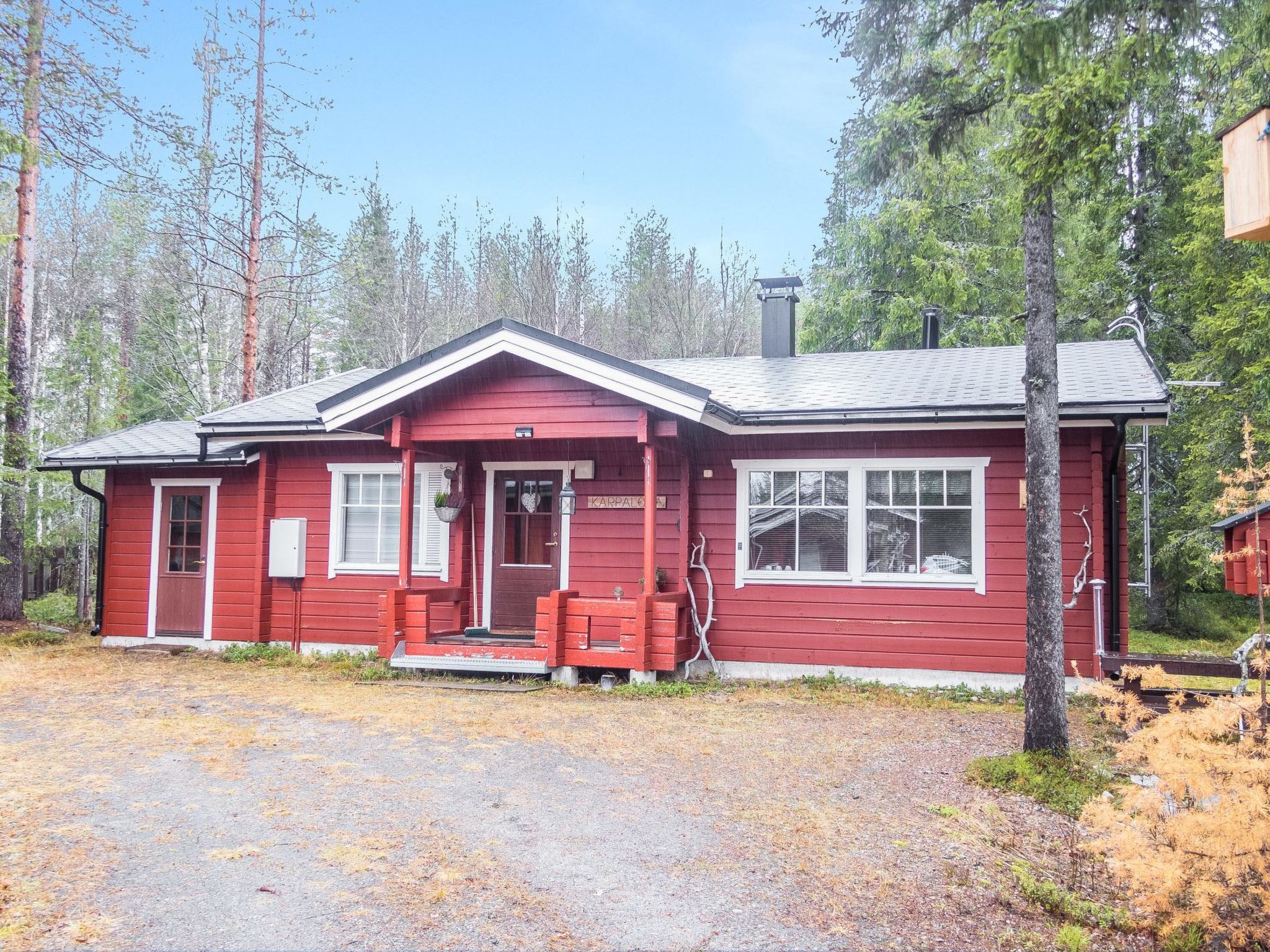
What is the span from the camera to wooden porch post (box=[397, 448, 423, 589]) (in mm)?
9492

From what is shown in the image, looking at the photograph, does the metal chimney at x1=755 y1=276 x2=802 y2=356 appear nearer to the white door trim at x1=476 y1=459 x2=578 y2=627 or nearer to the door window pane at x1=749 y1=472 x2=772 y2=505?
the door window pane at x1=749 y1=472 x2=772 y2=505

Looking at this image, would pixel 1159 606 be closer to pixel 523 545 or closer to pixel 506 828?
pixel 523 545

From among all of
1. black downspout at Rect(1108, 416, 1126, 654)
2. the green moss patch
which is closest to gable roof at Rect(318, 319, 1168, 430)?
black downspout at Rect(1108, 416, 1126, 654)

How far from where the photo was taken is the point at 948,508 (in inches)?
354

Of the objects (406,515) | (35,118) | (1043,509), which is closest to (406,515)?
(406,515)

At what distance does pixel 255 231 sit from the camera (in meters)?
16.9

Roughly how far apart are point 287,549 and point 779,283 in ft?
23.9

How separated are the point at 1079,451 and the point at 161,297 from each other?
21341 mm

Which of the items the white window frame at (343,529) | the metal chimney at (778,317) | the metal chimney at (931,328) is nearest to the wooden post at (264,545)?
the white window frame at (343,529)

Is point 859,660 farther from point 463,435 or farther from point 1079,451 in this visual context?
point 463,435

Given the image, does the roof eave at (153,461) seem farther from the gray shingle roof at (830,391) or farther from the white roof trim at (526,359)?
the white roof trim at (526,359)

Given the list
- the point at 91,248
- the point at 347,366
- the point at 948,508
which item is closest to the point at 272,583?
the point at 948,508

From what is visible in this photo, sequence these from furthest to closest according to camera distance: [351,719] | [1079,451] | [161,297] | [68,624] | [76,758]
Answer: [161,297]
[68,624]
[1079,451]
[351,719]
[76,758]

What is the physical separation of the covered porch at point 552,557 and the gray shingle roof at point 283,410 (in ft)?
4.43
